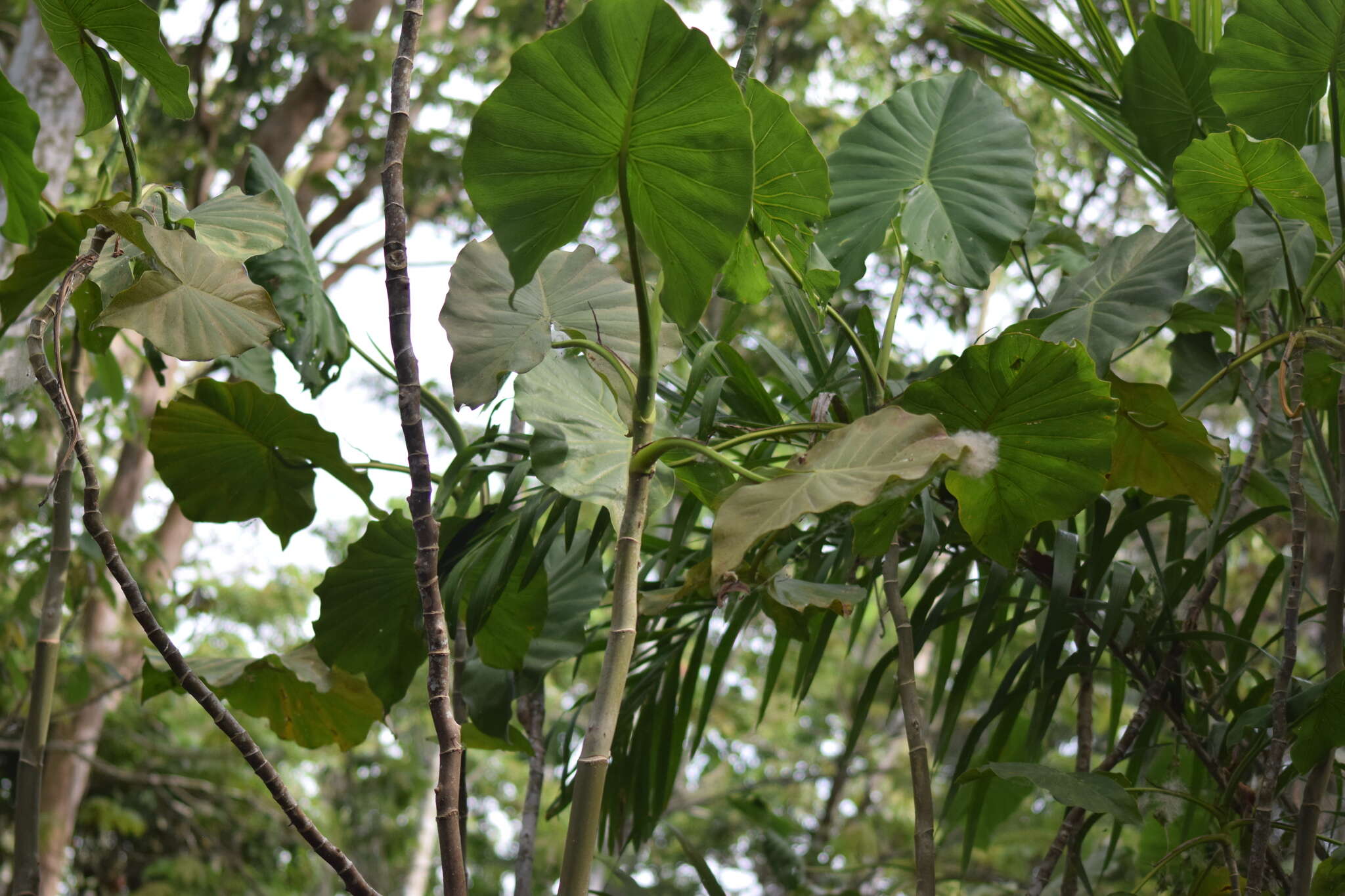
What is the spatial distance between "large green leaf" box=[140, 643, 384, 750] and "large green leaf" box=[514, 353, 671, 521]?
511 mm

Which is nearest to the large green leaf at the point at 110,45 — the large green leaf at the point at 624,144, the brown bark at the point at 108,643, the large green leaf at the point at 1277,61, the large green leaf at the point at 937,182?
the large green leaf at the point at 624,144

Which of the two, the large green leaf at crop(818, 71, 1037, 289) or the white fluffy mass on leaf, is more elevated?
the large green leaf at crop(818, 71, 1037, 289)

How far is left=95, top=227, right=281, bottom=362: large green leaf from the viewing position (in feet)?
2.40

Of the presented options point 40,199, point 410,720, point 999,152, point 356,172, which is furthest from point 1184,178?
point 410,720

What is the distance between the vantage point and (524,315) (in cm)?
99

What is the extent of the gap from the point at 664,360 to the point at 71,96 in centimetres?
210

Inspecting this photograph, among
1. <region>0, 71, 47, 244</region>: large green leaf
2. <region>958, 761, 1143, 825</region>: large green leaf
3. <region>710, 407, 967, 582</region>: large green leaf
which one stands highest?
<region>0, 71, 47, 244</region>: large green leaf

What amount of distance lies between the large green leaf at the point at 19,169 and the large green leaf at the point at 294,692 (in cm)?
47

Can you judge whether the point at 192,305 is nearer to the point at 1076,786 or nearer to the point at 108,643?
the point at 1076,786

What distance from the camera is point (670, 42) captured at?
2.00ft

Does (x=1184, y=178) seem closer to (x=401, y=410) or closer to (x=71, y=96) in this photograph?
(x=401, y=410)

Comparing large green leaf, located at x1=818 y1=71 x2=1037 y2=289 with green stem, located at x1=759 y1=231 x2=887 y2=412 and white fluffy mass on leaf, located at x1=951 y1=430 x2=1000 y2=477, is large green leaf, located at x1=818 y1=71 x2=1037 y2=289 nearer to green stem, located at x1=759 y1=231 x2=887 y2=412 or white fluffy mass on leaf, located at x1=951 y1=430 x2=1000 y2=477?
green stem, located at x1=759 y1=231 x2=887 y2=412

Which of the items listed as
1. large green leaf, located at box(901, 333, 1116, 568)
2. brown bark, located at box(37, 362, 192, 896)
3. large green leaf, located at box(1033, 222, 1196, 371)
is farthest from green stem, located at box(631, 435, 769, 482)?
brown bark, located at box(37, 362, 192, 896)

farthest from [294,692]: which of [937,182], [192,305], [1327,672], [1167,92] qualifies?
[1167,92]
